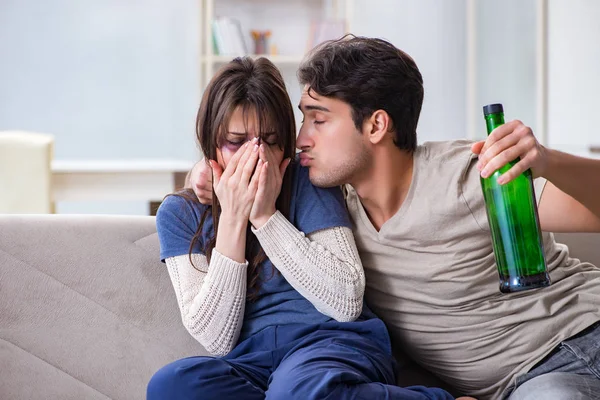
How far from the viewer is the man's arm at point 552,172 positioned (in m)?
1.18

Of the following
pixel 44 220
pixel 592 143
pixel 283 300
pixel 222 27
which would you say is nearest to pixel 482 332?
pixel 283 300

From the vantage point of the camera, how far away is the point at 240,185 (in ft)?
4.84

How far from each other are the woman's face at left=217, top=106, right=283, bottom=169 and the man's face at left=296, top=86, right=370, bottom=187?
0.06 meters

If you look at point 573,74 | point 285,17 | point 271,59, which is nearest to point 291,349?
point 573,74

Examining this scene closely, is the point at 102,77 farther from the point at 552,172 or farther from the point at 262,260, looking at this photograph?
A: the point at 552,172

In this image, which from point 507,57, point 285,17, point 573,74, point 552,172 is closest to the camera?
point 552,172

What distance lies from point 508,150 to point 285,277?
0.49m

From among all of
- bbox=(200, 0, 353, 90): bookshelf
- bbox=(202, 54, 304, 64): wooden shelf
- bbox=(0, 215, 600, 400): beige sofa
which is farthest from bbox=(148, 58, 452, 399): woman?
bbox=(200, 0, 353, 90): bookshelf

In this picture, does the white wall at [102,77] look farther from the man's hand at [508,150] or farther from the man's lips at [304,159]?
the man's hand at [508,150]

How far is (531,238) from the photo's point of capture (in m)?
1.25

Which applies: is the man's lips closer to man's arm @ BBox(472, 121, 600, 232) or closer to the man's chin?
the man's chin

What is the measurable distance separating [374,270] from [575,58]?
2.98 metres

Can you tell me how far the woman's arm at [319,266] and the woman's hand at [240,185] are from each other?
0.16ft

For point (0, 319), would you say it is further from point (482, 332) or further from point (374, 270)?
point (482, 332)
